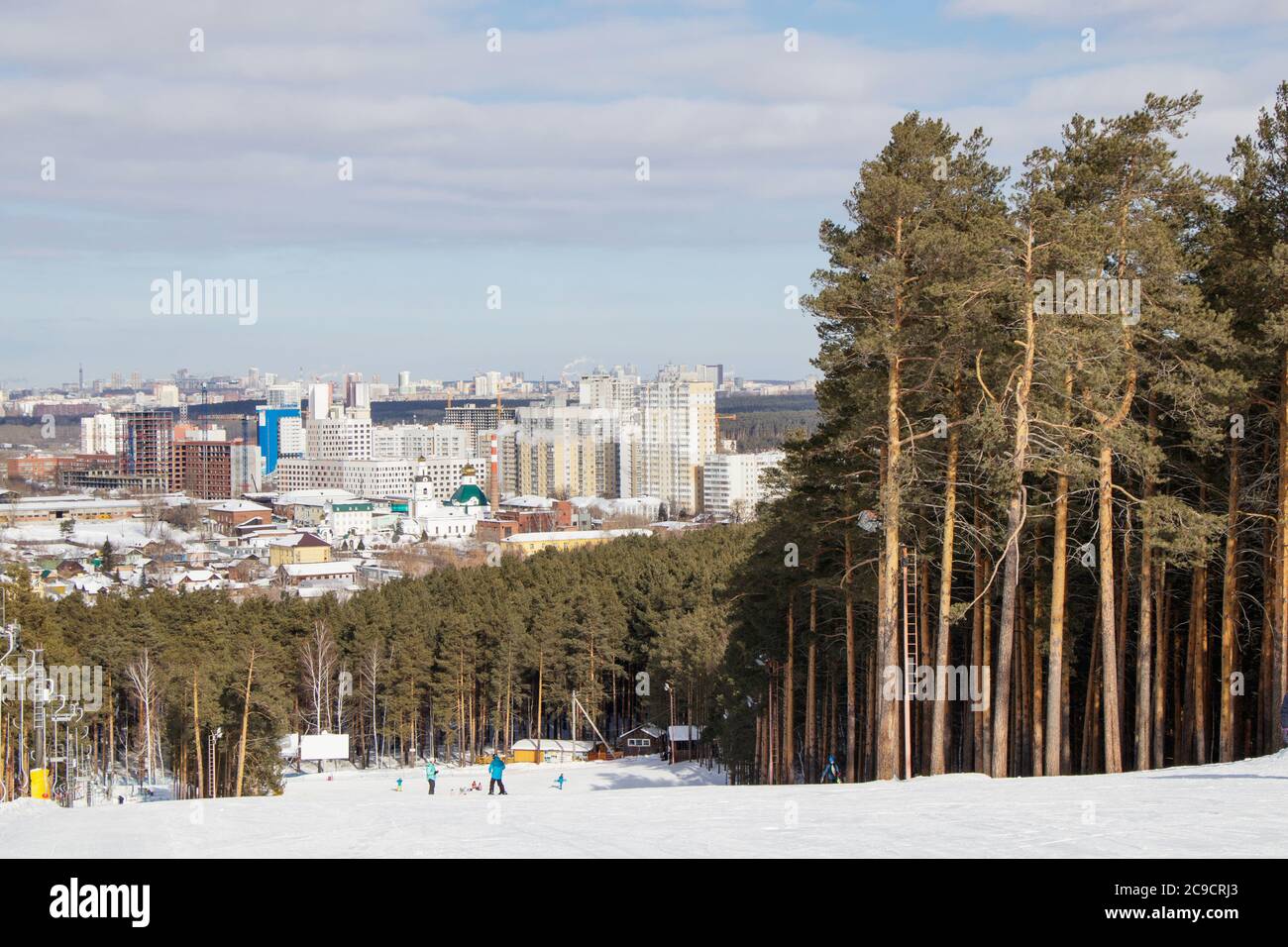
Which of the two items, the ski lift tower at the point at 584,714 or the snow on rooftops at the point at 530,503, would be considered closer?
the ski lift tower at the point at 584,714

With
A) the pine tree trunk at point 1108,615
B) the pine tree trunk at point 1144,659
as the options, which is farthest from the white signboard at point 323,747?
the pine tree trunk at point 1108,615

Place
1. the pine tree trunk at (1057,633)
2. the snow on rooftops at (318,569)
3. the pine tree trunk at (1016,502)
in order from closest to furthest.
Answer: the pine tree trunk at (1016,502) < the pine tree trunk at (1057,633) < the snow on rooftops at (318,569)

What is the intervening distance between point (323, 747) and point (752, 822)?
4303cm

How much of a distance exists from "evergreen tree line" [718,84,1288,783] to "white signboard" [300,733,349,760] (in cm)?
3234

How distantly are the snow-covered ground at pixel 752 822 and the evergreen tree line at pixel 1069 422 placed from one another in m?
4.68

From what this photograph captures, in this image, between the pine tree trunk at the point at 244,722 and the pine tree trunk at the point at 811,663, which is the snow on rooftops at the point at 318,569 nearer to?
the pine tree trunk at the point at 244,722

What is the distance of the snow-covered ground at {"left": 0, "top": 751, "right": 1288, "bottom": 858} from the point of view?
1068 cm

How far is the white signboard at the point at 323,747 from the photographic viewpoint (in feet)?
173

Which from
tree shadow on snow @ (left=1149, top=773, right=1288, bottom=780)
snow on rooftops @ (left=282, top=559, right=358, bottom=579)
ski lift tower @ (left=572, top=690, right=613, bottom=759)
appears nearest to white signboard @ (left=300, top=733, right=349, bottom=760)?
ski lift tower @ (left=572, top=690, right=613, bottom=759)

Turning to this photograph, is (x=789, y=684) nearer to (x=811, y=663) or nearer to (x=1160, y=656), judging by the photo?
(x=811, y=663)

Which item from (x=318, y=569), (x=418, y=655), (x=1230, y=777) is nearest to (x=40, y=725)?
(x=418, y=655)

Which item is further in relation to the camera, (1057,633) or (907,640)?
(907,640)

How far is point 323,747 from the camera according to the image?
5306 centimetres
